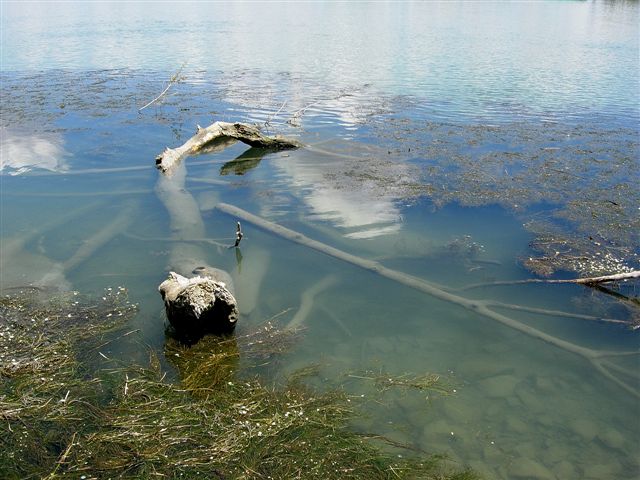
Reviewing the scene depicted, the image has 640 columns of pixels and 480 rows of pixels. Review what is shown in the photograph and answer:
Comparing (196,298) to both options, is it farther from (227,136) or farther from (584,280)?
(227,136)

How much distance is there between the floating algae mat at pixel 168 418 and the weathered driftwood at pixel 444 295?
1.66 m

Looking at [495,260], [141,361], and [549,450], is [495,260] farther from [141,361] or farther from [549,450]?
[141,361]

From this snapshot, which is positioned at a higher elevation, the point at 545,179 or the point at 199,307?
the point at 545,179

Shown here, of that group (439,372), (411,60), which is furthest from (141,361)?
(411,60)

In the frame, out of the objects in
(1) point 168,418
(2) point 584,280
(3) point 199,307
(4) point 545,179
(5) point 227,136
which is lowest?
(1) point 168,418

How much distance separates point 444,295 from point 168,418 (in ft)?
13.5

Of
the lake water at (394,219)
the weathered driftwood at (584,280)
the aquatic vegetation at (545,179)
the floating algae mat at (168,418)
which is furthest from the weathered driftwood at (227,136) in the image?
the weathered driftwood at (584,280)

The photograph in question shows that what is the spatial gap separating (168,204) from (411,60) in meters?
21.0

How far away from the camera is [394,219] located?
983cm

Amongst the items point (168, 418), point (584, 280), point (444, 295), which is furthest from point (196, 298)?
point (584, 280)

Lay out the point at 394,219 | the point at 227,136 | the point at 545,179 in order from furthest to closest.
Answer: the point at 227,136 → the point at 545,179 → the point at 394,219

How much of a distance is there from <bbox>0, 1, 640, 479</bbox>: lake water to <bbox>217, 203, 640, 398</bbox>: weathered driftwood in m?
0.04

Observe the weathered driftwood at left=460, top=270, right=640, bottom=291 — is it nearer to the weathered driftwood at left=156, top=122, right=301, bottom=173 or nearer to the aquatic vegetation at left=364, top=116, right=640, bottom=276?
the aquatic vegetation at left=364, top=116, right=640, bottom=276

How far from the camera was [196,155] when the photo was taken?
13.5 metres
